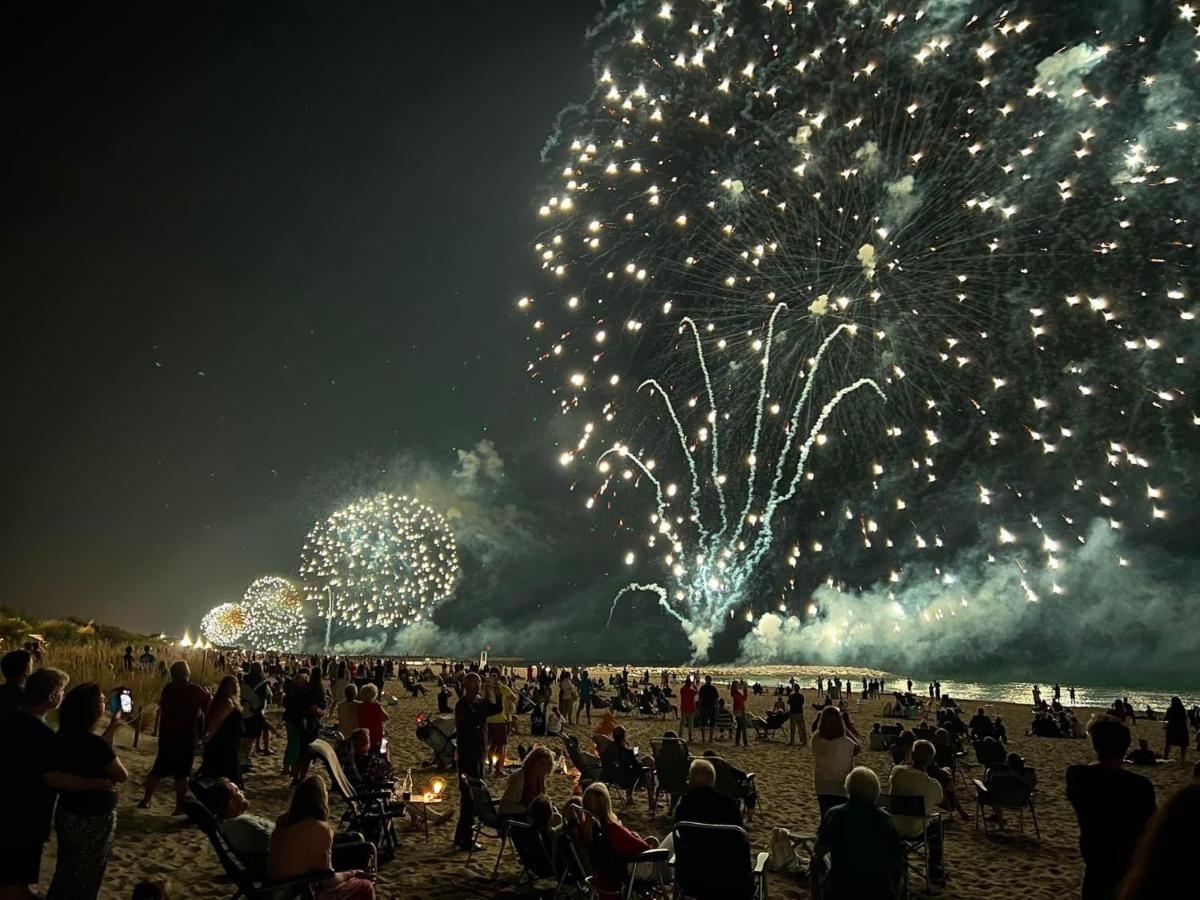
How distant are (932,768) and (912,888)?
2184 millimetres

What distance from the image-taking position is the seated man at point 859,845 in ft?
15.2

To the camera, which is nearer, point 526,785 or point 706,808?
point 706,808

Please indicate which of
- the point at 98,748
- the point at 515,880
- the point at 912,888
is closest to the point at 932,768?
the point at 912,888

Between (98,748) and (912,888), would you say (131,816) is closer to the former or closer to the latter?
(98,748)

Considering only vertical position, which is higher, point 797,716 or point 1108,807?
point 1108,807

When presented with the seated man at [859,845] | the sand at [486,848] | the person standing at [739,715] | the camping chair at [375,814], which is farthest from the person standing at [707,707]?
the seated man at [859,845]

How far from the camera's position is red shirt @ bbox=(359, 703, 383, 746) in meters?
9.68

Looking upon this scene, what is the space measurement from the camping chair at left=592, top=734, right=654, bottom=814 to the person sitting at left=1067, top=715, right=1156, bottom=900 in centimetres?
675

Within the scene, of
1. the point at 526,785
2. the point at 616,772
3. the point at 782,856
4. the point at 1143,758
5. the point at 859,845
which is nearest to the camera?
the point at 859,845

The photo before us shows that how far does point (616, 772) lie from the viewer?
10625 millimetres

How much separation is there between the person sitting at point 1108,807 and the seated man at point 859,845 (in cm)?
111

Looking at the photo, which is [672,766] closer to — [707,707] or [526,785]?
[526,785]

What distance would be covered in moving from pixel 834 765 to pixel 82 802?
20.8 feet

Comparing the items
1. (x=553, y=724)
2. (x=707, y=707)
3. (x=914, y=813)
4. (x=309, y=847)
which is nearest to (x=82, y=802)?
(x=309, y=847)
